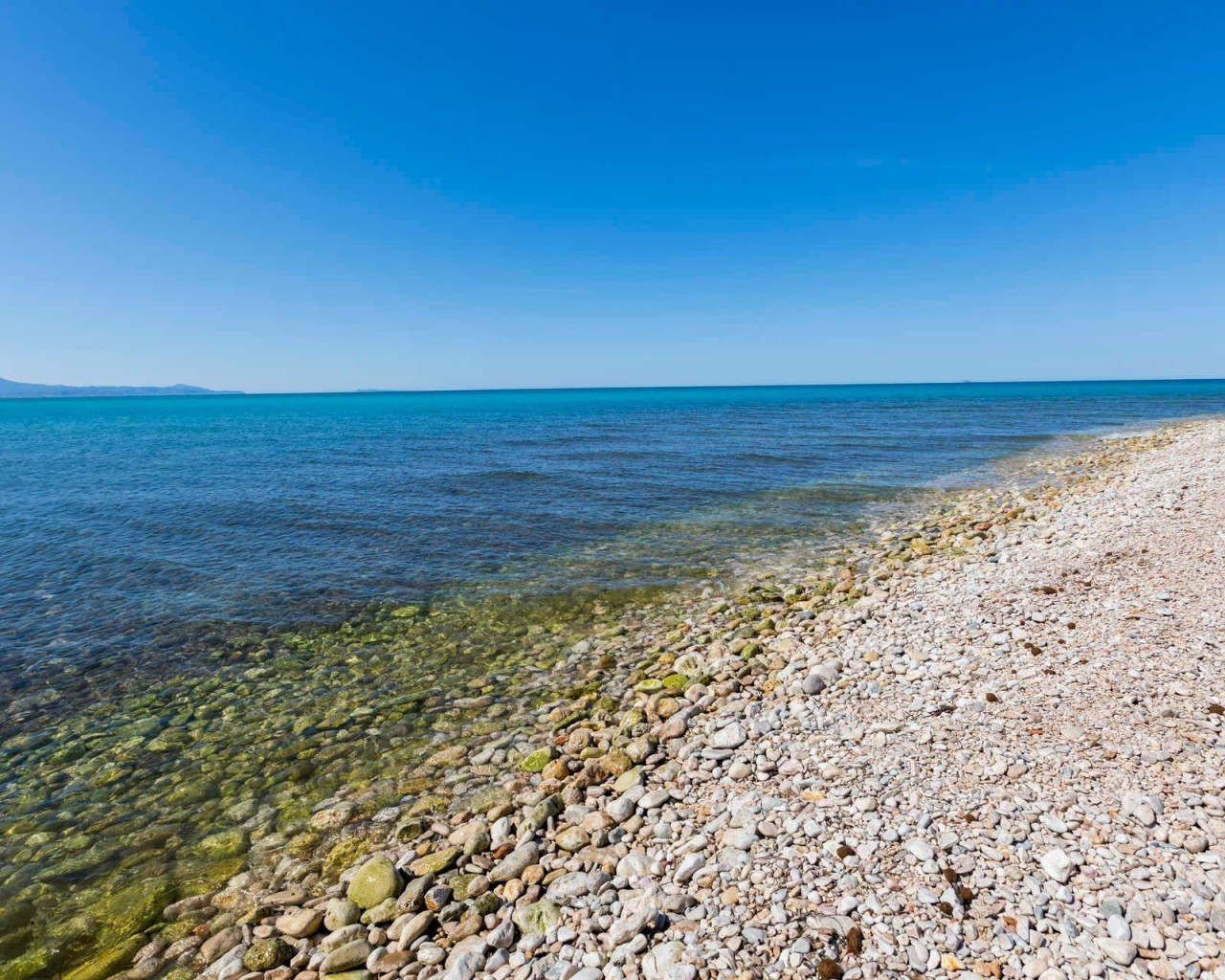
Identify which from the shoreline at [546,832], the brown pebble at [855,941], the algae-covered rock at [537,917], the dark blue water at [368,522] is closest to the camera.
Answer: the brown pebble at [855,941]

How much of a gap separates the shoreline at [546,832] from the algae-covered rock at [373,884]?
0.05m

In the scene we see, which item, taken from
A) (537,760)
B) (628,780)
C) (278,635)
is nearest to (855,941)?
(628,780)

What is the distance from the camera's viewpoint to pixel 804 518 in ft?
69.2

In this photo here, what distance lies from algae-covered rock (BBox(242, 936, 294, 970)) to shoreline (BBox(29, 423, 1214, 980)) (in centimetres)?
1

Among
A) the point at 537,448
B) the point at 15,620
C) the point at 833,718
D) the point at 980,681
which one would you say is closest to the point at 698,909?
the point at 833,718

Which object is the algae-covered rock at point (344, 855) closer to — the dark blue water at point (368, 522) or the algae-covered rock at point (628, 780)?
the algae-covered rock at point (628, 780)

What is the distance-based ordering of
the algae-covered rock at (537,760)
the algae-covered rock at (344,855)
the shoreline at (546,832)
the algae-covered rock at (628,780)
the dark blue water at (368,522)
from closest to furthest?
the shoreline at (546,832), the algae-covered rock at (344,855), the algae-covered rock at (628,780), the algae-covered rock at (537,760), the dark blue water at (368,522)

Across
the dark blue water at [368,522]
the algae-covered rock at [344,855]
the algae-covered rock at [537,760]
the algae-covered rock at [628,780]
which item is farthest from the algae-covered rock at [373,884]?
the dark blue water at [368,522]

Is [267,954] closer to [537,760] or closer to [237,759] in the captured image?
[537,760]

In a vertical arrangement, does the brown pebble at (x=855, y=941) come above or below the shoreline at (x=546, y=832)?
above

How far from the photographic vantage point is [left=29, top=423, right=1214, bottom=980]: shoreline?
5.25 m

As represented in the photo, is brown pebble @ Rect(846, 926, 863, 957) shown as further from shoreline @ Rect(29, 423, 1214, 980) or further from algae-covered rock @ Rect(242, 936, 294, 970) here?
algae-covered rock @ Rect(242, 936, 294, 970)

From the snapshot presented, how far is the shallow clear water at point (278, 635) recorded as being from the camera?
7.00 meters

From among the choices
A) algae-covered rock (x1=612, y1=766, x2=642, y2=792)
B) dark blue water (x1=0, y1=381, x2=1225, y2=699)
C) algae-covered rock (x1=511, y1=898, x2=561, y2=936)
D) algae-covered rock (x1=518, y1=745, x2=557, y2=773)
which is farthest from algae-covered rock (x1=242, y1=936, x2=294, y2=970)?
dark blue water (x1=0, y1=381, x2=1225, y2=699)
